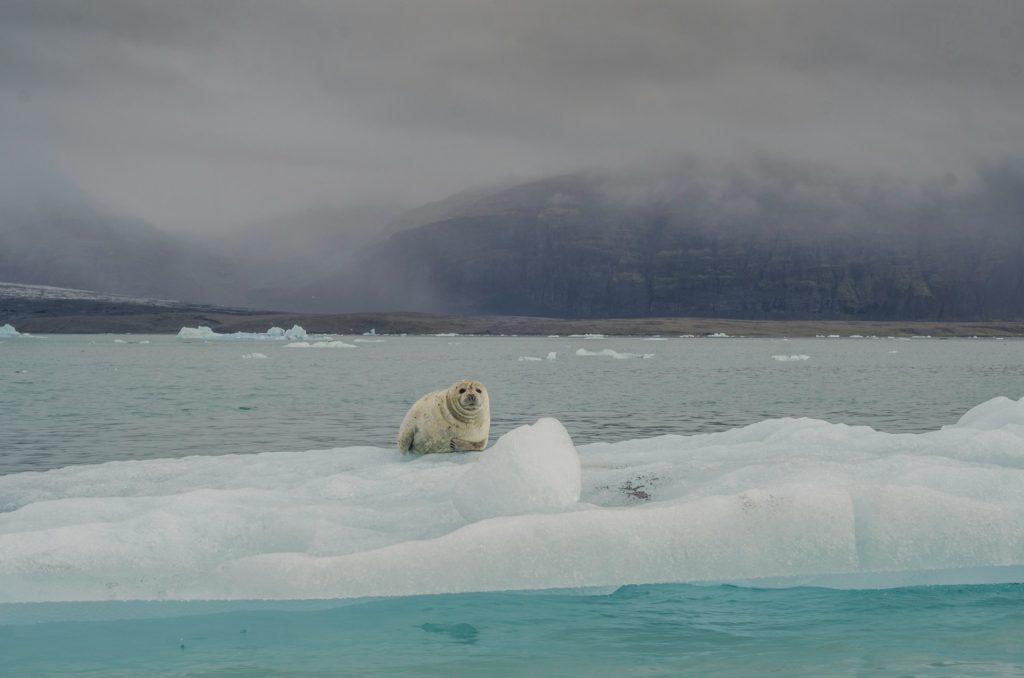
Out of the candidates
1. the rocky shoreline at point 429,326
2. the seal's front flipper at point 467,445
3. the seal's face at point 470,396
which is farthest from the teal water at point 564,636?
the rocky shoreline at point 429,326

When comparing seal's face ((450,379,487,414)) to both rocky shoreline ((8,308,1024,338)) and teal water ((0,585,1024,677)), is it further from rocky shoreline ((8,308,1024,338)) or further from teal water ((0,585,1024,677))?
rocky shoreline ((8,308,1024,338))

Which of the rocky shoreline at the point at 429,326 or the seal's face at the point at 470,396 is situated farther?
the rocky shoreline at the point at 429,326

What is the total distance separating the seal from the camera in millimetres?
12422

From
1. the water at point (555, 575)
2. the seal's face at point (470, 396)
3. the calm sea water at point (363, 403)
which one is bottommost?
the calm sea water at point (363, 403)

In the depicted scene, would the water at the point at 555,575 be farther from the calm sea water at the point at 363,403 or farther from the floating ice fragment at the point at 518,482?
the calm sea water at the point at 363,403

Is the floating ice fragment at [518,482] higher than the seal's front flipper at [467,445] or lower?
higher

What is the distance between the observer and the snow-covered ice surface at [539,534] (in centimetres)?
600

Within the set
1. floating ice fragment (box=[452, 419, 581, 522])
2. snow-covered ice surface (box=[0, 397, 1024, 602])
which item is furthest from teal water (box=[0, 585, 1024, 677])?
floating ice fragment (box=[452, 419, 581, 522])

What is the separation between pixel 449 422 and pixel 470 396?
503 mm

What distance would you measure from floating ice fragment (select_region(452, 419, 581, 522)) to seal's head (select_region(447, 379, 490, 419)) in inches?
188

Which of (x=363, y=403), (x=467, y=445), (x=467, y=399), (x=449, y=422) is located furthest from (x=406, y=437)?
(x=363, y=403)

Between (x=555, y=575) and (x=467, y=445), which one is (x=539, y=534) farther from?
(x=467, y=445)

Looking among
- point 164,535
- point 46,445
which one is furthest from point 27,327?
point 164,535

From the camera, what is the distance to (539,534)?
6.26 m
